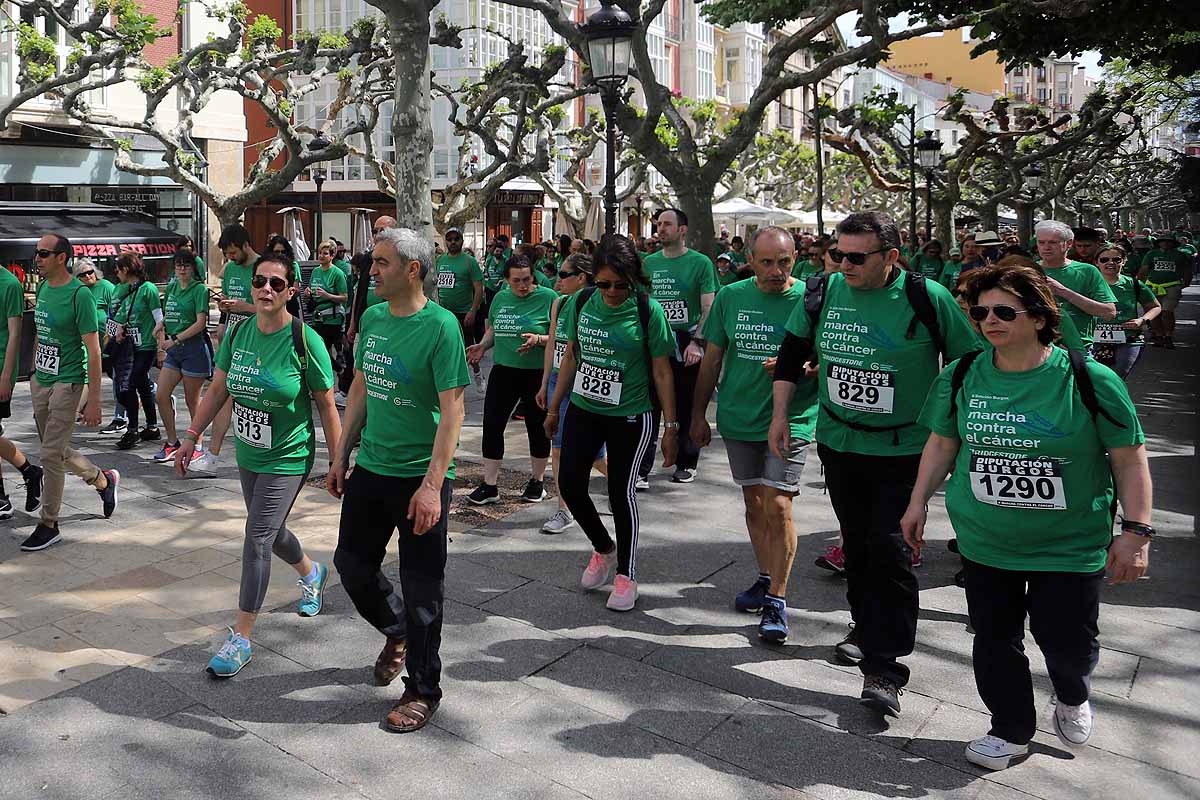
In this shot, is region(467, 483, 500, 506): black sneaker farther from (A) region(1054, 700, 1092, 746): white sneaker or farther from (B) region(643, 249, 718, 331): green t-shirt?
(A) region(1054, 700, 1092, 746): white sneaker

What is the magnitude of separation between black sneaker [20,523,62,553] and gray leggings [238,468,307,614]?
232cm

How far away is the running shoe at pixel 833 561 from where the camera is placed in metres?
5.77

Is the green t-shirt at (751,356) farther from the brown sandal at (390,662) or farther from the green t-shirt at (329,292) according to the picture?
the green t-shirt at (329,292)

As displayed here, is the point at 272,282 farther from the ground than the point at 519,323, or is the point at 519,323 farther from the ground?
the point at 272,282

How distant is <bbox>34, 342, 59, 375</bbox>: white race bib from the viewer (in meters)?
6.39

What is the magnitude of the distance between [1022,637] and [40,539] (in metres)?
5.14

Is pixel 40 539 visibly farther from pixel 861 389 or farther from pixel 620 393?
pixel 861 389

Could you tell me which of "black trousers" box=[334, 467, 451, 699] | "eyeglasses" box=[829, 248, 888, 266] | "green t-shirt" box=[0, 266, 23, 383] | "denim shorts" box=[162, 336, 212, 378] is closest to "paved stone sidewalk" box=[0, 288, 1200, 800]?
"black trousers" box=[334, 467, 451, 699]

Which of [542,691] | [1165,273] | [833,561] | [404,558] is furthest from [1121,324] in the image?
[1165,273]

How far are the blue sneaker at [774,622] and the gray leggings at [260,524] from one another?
2.01m

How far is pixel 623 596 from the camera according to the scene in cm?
518

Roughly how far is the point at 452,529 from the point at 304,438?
217 cm

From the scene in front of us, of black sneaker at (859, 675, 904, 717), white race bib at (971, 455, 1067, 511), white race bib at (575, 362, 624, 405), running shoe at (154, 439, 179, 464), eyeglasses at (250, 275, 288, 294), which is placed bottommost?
black sneaker at (859, 675, 904, 717)

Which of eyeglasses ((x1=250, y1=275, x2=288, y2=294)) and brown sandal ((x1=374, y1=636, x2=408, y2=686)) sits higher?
eyeglasses ((x1=250, y1=275, x2=288, y2=294))
